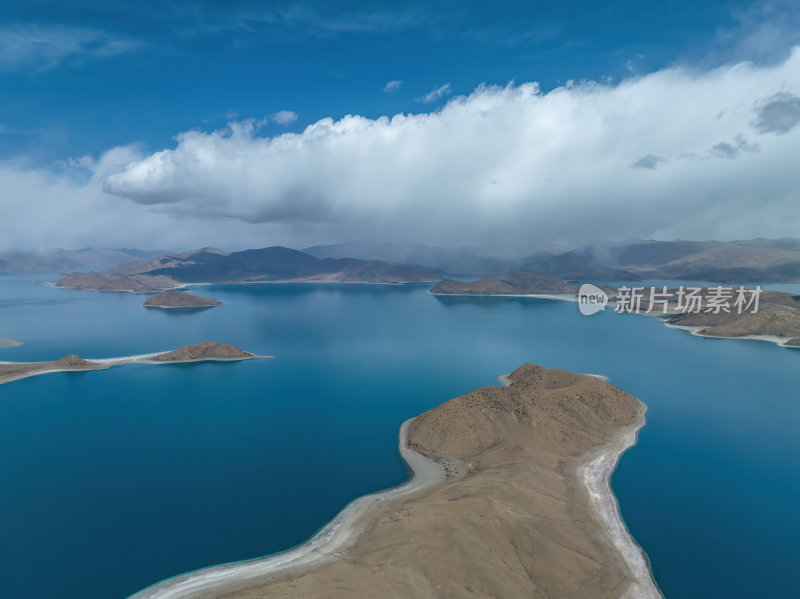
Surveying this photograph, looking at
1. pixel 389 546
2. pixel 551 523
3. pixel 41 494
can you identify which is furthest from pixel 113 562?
pixel 551 523

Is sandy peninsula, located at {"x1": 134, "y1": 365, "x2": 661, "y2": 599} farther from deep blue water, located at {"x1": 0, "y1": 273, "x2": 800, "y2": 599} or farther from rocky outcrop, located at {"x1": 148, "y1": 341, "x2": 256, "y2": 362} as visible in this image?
rocky outcrop, located at {"x1": 148, "y1": 341, "x2": 256, "y2": 362}

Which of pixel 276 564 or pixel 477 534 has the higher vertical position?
pixel 477 534

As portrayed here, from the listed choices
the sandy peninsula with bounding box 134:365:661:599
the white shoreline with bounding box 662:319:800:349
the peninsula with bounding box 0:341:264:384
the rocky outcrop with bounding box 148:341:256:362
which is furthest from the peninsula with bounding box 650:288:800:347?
the peninsula with bounding box 0:341:264:384

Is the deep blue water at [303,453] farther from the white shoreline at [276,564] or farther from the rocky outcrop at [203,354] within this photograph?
the rocky outcrop at [203,354]

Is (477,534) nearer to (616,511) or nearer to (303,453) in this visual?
(616,511)

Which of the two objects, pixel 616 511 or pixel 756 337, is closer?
pixel 616 511

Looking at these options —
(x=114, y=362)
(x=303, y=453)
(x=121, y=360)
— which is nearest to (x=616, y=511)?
(x=303, y=453)

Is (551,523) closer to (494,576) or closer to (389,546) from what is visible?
(494,576)

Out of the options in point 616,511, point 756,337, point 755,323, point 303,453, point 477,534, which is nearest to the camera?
point 477,534

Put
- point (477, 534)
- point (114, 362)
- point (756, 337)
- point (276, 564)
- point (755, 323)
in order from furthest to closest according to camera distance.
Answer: point (755, 323), point (756, 337), point (114, 362), point (276, 564), point (477, 534)
